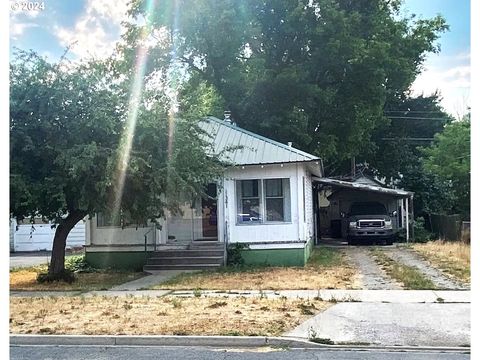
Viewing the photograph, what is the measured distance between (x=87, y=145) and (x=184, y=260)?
522cm

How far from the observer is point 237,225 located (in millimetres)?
16312

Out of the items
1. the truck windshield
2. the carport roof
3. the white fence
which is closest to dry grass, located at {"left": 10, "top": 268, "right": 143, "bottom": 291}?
the white fence

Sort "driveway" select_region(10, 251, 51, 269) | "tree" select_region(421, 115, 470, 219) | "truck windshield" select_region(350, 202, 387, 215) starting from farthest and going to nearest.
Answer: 1. "tree" select_region(421, 115, 470, 219)
2. "truck windshield" select_region(350, 202, 387, 215)
3. "driveway" select_region(10, 251, 51, 269)

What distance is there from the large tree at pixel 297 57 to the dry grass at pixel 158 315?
15.5 meters

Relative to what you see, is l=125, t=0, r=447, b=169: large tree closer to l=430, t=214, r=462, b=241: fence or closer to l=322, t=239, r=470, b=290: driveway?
l=430, t=214, r=462, b=241: fence

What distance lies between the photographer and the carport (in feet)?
85.0

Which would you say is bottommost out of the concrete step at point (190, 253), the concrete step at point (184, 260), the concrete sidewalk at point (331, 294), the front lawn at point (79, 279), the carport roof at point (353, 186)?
the front lawn at point (79, 279)

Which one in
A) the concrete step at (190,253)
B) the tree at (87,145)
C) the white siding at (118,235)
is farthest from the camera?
the white siding at (118,235)

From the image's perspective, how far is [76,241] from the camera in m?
26.7

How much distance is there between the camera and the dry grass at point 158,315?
24.8 feet

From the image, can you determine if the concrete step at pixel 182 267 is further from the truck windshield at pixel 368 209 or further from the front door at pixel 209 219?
the truck windshield at pixel 368 209

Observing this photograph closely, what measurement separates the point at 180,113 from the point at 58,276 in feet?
17.1

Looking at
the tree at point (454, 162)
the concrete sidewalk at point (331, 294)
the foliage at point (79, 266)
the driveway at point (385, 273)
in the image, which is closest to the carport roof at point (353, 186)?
the tree at point (454, 162)

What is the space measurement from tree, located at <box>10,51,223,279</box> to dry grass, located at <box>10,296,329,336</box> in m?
2.70
